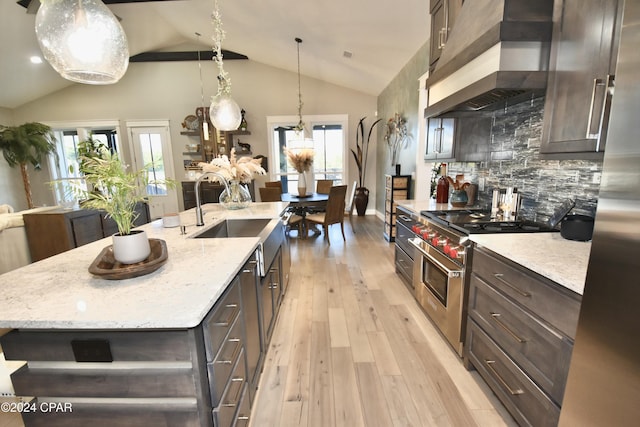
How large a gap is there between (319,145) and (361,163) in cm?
114

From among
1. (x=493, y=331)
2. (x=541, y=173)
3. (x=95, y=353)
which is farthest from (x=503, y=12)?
(x=95, y=353)

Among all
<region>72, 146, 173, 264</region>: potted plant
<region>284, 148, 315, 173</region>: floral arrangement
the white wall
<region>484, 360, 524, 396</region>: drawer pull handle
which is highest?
the white wall

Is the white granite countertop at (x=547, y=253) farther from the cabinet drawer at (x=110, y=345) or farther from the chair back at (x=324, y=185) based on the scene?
the chair back at (x=324, y=185)

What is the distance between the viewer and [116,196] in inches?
40.6

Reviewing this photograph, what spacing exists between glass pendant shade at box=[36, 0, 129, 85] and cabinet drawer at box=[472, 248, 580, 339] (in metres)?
2.25

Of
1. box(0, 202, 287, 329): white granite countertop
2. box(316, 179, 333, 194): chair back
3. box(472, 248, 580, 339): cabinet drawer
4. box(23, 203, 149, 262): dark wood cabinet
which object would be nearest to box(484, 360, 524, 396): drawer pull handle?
box(472, 248, 580, 339): cabinet drawer

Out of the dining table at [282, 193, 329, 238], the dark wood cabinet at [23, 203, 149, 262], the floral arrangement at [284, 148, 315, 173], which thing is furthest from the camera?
the floral arrangement at [284, 148, 315, 173]

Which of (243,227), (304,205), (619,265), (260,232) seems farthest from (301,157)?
(619,265)

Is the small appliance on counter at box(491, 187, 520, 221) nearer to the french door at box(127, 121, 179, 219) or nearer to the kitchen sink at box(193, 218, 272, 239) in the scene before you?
the kitchen sink at box(193, 218, 272, 239)

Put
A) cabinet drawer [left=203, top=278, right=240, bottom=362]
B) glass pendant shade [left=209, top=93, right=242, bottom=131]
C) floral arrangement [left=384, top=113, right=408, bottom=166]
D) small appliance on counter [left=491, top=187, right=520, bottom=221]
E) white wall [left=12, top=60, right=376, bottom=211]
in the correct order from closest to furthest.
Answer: cabinet drawer [left=203, top=278, right=240, bottom=362] → small appliance on counter [left=491, top=187, right=520, bottom=221] → glass pendant shade [left=209, top=93, right=242, bottom=131] → floral arrangement [left=384, top=113, right=408, bottom=166] → white wall [left=12, top=60, right=376, bottom=211]

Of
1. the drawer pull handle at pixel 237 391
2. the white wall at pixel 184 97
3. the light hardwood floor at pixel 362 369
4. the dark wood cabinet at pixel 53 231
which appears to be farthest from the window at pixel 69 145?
the drawer pull handle at pixel 237 391

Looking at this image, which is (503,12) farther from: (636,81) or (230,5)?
(230,5)

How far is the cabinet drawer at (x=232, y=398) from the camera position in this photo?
952mm

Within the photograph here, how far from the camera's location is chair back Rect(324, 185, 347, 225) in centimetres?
407
